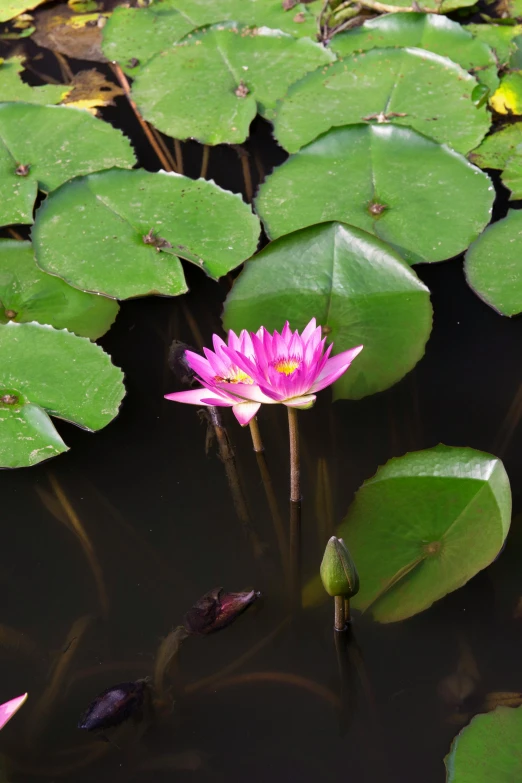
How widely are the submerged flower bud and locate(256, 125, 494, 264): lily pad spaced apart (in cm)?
147

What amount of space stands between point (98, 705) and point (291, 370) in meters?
1.07

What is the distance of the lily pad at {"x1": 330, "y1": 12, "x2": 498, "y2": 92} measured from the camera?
3854mm

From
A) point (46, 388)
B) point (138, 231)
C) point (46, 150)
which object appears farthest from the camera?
point (46, 150)

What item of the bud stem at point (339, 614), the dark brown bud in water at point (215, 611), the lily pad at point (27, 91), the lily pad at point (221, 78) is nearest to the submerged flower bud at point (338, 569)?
the bud stem at point (339, 614)

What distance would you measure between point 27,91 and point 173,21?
3.20ft

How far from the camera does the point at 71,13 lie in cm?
491

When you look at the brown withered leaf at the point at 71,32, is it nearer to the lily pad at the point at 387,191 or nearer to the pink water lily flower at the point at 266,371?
the lily pad at the point at 387,191

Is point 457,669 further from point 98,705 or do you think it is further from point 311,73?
point 311,73

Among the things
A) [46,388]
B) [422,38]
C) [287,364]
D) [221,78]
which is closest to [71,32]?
[221,78]

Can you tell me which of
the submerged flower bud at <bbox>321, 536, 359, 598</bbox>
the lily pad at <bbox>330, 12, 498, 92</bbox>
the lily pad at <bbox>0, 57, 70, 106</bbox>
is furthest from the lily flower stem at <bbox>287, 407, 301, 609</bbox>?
the lily pad at <bbox>0, 57, 70, 106</bbox>

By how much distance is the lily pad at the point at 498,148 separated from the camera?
3451 mm

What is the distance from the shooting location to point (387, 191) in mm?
3158

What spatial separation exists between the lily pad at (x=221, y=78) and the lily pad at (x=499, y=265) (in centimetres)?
138

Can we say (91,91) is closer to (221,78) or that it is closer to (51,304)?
(221,78)
